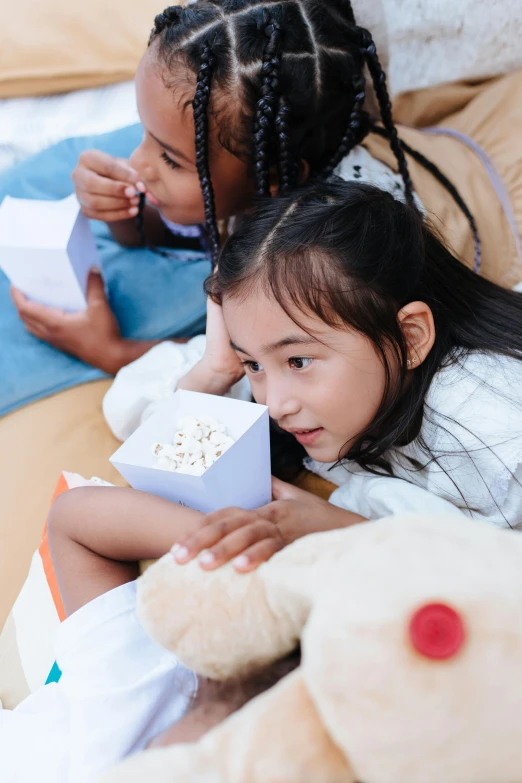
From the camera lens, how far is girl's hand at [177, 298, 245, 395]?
39.9 inches

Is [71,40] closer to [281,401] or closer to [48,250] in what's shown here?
[48,250]

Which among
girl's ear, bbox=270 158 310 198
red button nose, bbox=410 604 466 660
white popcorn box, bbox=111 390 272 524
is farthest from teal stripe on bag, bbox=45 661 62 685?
girl's ear, bbox=270 158 310 198

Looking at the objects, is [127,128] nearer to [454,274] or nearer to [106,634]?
[454,274]

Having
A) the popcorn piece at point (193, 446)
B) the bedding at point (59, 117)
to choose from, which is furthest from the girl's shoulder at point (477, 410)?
the bedding at point (59, 117)

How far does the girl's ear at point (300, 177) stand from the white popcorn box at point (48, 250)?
0.33 metres

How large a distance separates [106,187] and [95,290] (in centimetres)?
20

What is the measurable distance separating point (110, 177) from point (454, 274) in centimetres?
70

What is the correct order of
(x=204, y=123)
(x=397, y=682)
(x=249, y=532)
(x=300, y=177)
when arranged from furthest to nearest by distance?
(x=300, y=177) < (x=204, y=123) < (x=249, y=532) < (x=397, y=682)

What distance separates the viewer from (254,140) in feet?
3.17

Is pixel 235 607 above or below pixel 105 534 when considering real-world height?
above

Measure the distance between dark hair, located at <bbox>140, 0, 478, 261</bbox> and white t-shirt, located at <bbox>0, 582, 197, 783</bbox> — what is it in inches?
26.4

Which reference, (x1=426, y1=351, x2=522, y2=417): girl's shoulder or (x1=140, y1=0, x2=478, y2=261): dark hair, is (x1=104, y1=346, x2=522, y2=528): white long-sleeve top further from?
(x1=140, y1=0, x2=478, y2=261): dark hair

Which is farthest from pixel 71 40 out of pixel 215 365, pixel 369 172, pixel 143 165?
pixel 215 365

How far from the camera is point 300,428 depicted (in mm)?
824
